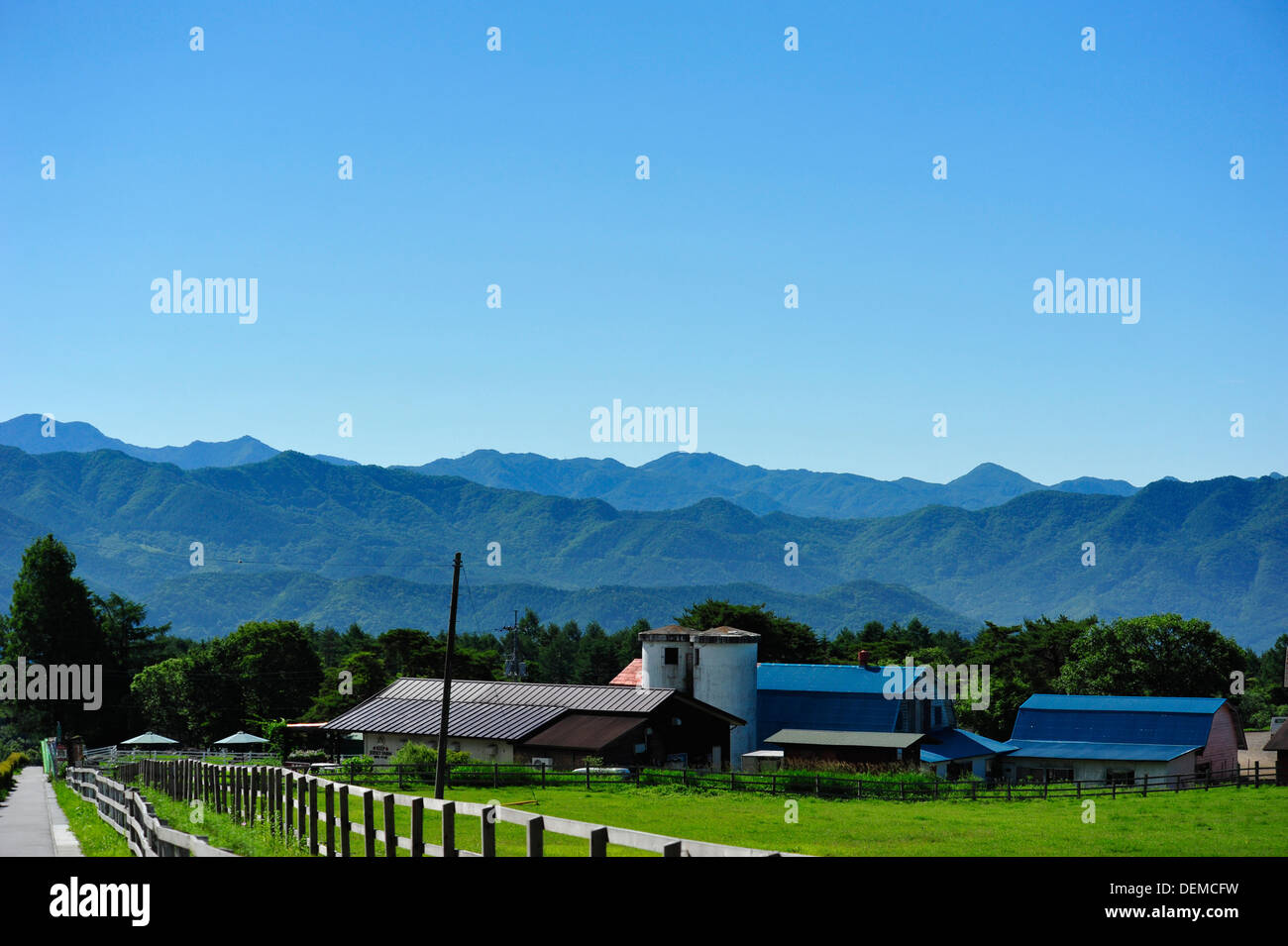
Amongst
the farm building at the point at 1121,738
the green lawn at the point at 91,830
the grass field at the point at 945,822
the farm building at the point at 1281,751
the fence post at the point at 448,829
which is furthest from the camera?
the farm building at the point at 1121,738

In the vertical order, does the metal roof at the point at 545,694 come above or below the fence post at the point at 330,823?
below

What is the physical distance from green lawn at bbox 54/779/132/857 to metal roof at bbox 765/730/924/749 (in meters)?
38.2

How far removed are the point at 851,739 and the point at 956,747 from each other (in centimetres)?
822

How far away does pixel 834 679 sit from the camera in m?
74.4

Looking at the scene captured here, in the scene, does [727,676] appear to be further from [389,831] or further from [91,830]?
[389,831]

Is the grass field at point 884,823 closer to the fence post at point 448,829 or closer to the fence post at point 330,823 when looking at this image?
the fence post at point 330,823

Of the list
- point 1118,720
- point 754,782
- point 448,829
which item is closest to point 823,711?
point 1118,720

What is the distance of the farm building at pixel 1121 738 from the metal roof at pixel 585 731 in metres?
23.1

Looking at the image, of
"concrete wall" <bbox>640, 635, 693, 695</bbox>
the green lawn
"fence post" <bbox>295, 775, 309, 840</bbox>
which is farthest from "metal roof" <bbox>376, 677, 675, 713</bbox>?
"fence post" <bbox>295, 775, 309, 840</bbox>

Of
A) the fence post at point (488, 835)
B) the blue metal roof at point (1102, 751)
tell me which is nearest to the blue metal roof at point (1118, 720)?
the blue metal roof at point (1102, 751)

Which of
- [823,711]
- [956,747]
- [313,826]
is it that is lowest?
[956,747]

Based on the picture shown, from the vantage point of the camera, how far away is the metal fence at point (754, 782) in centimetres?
4841
